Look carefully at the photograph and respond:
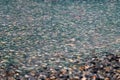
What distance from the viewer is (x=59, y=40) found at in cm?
1043

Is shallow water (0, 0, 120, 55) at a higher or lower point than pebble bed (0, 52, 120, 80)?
higher

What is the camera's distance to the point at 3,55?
8891 millimetres

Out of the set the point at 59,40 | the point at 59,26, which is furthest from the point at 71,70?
the point at 59,26

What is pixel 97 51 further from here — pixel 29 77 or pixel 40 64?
pixel 29 77

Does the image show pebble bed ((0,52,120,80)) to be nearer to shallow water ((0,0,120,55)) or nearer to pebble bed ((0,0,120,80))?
pebble bed ((0,0,120,80))

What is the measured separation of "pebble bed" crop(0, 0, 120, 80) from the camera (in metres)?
7.79

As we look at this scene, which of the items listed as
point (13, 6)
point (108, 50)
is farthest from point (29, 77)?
point (13, 6)

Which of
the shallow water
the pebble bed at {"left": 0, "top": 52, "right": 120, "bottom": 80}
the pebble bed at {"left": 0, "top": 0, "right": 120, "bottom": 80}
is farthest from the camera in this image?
the shallow water

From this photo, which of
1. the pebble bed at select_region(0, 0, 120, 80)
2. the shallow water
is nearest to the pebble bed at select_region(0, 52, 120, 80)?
the pebble bed at select_region(0, 0, 120, 80)

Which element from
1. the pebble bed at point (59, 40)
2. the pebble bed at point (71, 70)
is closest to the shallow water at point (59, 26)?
the pebble bed at point (59, 40)

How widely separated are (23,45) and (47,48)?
1034 millimetres

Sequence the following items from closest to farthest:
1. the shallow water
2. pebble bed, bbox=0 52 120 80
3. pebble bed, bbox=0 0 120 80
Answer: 1. pebble bed, bbox=0 52 120 80
2. pebble bed, bbox=0 0 120 80
3. the shallow water

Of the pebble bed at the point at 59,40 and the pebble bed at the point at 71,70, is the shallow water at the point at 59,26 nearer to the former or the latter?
the pebble bed at the point at 59,40

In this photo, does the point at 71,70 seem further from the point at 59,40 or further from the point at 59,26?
the point at 59,26
